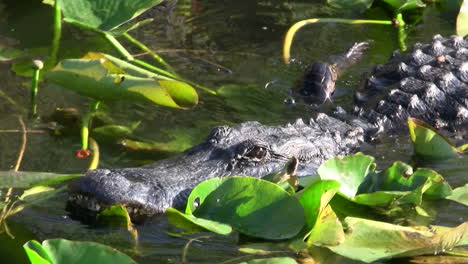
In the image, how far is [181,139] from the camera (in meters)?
5.14

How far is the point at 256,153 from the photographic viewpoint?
4793mm

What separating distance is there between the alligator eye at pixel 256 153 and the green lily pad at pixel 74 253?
165cm

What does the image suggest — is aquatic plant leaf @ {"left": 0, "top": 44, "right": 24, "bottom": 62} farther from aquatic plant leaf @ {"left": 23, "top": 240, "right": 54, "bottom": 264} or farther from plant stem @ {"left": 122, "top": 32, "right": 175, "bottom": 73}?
aquatic plant leaf @ {"left": 23, "top": 240, "right": 54, "bottom": 264}

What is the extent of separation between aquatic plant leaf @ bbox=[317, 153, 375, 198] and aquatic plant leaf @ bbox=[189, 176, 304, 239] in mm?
381

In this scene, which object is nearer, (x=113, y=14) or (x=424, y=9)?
(x=113, y=14)

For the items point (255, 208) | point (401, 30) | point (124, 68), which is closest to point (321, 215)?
point (255, 208)

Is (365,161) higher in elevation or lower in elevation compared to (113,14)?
lower

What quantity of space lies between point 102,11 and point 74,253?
7.29ft

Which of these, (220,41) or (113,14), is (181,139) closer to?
(113,14)

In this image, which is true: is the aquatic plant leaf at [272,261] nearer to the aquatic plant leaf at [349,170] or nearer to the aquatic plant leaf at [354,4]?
the aquatic plant leaf at [349,170]

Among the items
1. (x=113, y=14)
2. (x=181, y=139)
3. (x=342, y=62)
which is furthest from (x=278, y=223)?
(x=342, y=62)

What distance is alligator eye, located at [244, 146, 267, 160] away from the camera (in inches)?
188

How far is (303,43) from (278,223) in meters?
3.41

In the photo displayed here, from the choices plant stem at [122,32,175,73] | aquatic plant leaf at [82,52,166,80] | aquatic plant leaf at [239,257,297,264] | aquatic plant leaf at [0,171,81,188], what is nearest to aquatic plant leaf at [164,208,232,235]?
aquatic plant leaf at [239,257,297,264]
